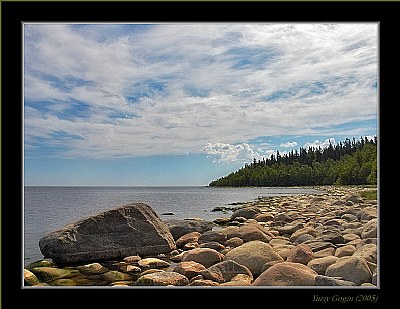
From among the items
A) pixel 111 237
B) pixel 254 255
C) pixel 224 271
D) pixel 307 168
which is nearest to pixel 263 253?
pixel 254 255

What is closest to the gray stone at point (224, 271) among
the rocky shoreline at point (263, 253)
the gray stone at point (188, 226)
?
the rocky shoreline at point (263, 253)

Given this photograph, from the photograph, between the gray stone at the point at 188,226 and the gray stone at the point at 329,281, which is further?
the gray stone at the point at 188,226

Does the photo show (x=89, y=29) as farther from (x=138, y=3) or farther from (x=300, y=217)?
(x=300, y=217)

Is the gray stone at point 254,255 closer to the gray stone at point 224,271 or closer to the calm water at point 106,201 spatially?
the gray stone at point 224,271

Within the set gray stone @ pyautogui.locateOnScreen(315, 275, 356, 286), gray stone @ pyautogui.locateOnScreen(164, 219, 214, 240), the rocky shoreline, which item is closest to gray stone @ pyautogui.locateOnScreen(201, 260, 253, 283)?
the rocky shoreline

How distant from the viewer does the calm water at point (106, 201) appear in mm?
2947

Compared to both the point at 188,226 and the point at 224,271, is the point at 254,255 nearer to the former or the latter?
the point at 224,271

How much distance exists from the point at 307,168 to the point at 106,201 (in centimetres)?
107

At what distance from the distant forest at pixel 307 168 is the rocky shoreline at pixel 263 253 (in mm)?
79

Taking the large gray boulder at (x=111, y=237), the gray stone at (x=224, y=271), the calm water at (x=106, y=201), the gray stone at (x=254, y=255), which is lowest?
the gray stone at (x=224, y=271)

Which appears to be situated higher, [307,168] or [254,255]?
[307,168]

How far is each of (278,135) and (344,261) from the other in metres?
0.73

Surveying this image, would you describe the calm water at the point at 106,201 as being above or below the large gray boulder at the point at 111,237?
above

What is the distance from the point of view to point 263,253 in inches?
116
